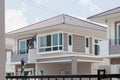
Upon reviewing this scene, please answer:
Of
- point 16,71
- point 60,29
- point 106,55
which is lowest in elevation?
point 16,71

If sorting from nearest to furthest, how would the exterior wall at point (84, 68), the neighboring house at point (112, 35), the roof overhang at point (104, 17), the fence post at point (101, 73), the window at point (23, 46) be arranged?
the fence post at point (101, 73)
the roof overhang at point (104, 17)
the neighboring house at point (112, 35)
the exterior wall at point (84, 68)
the window at point (23, 46)

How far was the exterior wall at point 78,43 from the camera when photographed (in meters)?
21.5

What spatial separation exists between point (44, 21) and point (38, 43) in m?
1.84

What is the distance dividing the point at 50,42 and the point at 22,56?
2889mm

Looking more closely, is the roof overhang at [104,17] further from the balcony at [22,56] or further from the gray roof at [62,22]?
the balcony at [22,56]

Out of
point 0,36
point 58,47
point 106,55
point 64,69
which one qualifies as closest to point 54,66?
point 64,69

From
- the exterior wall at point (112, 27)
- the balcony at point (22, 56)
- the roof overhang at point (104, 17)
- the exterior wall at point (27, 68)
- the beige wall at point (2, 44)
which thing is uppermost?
the roof overhang at point (104, 17)

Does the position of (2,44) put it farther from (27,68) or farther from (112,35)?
(27,68)

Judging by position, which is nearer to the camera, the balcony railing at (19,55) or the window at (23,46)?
the balcony railing at (19,55)

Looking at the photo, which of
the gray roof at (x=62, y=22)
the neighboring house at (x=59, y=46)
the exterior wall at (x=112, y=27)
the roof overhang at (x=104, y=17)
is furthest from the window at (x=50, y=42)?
the exterior wall at (x=112, y=27)

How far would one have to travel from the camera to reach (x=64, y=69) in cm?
2342

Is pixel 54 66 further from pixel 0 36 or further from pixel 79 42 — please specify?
pixel 0 36

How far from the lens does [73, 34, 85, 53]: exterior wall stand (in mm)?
21484

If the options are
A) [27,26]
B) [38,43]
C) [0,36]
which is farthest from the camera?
[27,26]
